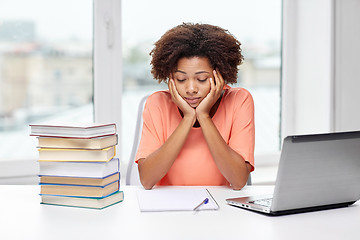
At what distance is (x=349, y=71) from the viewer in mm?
2742

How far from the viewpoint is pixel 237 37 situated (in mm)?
2836

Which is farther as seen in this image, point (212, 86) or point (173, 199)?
point (212, 86)

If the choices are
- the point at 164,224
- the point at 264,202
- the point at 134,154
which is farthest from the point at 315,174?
the point at 134,154

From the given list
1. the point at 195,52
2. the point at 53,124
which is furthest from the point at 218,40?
the point at 53,124

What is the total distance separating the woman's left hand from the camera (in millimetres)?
1660

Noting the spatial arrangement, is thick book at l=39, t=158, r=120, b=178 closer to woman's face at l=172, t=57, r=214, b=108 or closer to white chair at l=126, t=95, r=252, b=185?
woman's face at l=172, t=57, r=214, b=108

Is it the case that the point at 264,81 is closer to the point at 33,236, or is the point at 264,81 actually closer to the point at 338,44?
the point at 338,44

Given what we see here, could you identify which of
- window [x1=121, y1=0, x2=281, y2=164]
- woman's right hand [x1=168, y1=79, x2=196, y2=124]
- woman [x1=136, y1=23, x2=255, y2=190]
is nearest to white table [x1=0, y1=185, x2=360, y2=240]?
woman [x1=136, y1=23, x2=255, y2=190]

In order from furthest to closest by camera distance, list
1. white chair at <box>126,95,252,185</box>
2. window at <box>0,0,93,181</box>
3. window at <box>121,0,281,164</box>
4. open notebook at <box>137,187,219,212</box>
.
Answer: window at <box>121,0,281,164</box>, window at <box>0,0,93,181</box>, white chair at <box>126,95,252,185</box>, open notebook at <box>137,187,219,212</box>

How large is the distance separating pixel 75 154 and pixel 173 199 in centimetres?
31

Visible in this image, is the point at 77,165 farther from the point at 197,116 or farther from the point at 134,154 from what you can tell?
the point at 134,154

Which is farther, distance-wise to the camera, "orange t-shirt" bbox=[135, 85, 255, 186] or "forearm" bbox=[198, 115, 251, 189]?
"orange t-shirt" bbox=[135, 85, 255, 186]

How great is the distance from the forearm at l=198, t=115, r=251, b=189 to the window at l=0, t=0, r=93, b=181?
1.13m

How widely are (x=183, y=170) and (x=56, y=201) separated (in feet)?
1.79
